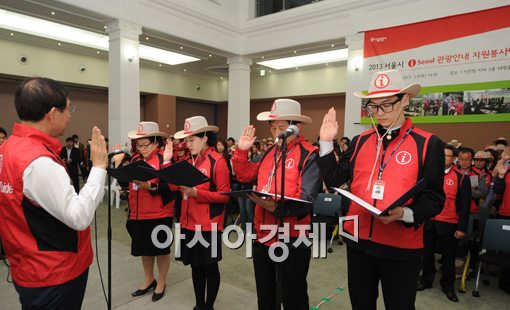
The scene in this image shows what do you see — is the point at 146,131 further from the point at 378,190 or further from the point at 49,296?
the point at 378,190

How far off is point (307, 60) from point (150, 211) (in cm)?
1037

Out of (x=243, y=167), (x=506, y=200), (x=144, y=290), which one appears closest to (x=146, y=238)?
(x=144, y=290)

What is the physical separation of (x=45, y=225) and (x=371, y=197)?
5.07 ft

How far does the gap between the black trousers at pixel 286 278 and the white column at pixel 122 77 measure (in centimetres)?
700

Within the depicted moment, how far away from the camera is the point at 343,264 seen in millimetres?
4062

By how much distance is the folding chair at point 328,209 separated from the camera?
4.47 meters

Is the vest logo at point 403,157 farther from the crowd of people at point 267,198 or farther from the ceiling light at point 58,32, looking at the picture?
the ceiling light at point 58,32

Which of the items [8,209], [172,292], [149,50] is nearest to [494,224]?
[172,292]

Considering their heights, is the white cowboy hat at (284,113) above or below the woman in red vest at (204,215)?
above

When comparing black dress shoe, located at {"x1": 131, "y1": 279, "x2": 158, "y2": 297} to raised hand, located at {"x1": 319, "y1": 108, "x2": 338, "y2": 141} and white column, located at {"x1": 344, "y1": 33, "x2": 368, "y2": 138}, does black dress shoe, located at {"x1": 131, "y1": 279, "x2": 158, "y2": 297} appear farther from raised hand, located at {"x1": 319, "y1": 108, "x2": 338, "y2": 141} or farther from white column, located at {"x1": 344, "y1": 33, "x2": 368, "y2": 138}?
white column, located at {"x1": 344, "y1": 33, "x2": 368, "y2": 138}

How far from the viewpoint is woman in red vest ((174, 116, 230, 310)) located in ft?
8.33

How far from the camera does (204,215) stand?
2.56 m

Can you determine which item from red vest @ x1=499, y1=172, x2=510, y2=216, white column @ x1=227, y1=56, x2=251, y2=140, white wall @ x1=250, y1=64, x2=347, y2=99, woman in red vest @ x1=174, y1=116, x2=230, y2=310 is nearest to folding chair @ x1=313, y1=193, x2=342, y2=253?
red vest @ x1=499, y1=172, x2=510, y2=216

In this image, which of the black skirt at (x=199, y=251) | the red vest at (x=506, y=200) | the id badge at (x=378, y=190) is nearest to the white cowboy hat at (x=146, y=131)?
the black skirt at (x=199, y=251)
